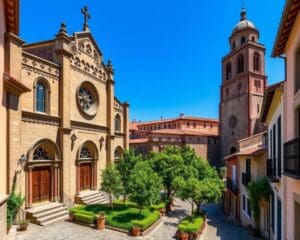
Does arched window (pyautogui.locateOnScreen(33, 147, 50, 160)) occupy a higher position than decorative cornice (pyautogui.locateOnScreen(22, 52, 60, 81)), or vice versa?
decorative cornice (pyautogui.locateOnScreen(22, 52, 60, 81))

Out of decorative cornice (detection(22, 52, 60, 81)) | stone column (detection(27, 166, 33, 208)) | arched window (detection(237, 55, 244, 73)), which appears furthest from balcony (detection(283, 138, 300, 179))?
arched window (detection(237, 55, 244, 73))

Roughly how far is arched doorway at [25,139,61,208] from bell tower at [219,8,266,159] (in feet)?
123

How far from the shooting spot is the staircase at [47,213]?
54.7 feet

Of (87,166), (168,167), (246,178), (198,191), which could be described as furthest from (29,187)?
(246,178)

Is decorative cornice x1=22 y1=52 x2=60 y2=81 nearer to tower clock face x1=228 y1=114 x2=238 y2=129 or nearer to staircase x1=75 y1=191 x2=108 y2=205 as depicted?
staircase x1=75 y1=191 x2=108 y2=205

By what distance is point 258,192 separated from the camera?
16812 mm

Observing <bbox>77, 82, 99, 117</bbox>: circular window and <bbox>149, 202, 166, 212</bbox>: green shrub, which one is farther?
<bbox>77, 82, 99, 117</bbox>: circular window

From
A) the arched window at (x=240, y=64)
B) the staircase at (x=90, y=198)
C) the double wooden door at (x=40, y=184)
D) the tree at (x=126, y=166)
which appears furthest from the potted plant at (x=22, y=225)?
the arched window at (x=240, y=64)

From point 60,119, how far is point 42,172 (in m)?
4.02

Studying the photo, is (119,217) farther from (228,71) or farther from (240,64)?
(228,71)

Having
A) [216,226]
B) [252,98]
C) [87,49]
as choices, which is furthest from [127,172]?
[252,98]

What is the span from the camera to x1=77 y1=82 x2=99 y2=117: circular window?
24.0m

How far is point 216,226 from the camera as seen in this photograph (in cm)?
2198

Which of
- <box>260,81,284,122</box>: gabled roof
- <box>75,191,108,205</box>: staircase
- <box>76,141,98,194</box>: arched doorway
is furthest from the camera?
<box>76,141,98,194</box>: arched doorway
